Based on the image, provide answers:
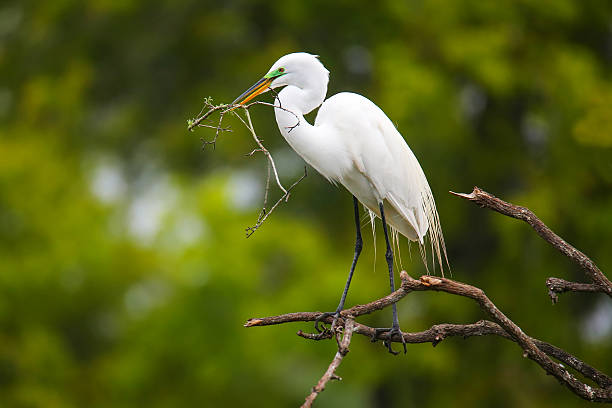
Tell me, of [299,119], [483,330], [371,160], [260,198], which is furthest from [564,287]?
[260,198]

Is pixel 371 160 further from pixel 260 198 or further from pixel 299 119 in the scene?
pixel 260 198

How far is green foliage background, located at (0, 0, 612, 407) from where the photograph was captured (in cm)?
669

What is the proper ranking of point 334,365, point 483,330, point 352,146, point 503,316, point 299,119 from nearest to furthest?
point 334,365 → point 503,316 → point 483,330 → point 299,119 → point 352,146

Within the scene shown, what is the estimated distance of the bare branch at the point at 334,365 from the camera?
1.70 meters

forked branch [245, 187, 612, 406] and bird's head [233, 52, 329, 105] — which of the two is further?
bird's head [233, 52, 329, 105]

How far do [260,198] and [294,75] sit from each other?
4.83 meters

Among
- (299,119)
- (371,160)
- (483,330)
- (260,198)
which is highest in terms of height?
(299,119)

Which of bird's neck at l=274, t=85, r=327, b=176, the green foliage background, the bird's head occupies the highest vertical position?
the bird's head

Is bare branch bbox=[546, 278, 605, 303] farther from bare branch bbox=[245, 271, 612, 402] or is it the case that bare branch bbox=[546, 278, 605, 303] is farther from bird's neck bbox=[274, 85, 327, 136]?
bird's neck bbox=[274, 85, 327, 136]

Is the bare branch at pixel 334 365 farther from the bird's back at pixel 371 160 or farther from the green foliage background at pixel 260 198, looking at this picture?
the green foliage background at pixel 260 198

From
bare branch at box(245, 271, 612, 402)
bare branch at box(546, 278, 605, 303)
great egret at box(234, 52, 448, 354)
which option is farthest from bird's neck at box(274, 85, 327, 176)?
bare branch at box(546, 278, 605, 303)

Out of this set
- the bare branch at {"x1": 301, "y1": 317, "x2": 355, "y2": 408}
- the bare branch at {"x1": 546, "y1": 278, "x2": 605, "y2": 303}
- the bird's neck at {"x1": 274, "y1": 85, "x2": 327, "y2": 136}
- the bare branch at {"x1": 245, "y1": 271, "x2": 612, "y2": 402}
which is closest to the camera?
the bare branch at {"x1": 301, "y1": 317, "x2": 355, "y2": 408}

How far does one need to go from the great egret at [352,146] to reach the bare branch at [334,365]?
44cm

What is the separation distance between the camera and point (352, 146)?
2.76 m
